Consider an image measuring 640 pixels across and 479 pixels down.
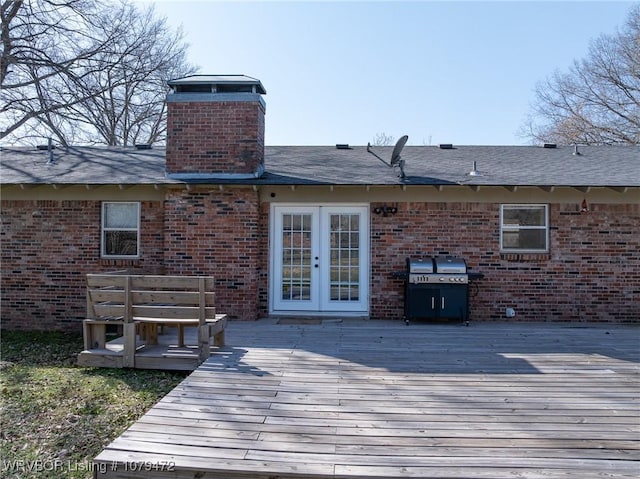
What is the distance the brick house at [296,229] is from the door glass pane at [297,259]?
0.07 feet

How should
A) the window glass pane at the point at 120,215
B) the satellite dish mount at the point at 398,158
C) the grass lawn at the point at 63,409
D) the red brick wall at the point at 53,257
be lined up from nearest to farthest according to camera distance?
the grass lawn at the point at 63,409 → the satellite dish mount at the point at 398,158 → the red brick wall at the point at 53,257 → the window glass pane at the point at 120,215

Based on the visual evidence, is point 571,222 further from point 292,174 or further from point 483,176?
point 292,174

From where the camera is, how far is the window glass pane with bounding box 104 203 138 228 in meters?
9.46

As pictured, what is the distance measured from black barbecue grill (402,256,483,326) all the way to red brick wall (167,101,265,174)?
3783 millimetres

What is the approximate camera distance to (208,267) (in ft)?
29.3

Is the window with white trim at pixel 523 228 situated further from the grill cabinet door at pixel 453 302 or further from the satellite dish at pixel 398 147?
the satellite dish at pixel 398 147

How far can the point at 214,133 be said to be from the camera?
30.1 feet

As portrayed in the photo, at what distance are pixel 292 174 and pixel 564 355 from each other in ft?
18.7

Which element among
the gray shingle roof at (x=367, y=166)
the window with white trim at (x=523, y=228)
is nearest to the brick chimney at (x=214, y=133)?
the gray shingle roof at (x=367, y=166)

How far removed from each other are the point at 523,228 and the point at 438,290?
7.36ft

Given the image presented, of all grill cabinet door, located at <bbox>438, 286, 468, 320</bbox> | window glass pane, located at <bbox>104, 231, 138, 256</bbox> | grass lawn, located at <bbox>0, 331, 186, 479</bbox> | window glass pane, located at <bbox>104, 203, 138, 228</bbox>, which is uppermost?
window glass pane, located at <bbox>104, 203, 138, 228</bbox>

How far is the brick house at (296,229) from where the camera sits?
8930 mm

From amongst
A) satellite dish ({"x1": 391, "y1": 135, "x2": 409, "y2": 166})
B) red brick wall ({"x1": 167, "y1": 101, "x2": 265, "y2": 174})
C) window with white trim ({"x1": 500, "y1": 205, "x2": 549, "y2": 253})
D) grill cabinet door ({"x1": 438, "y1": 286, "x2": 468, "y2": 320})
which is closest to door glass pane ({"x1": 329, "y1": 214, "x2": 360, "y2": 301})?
grill cabinet door ({"x1": 438, "y1": 286, "x2": 468, "y2": 320})

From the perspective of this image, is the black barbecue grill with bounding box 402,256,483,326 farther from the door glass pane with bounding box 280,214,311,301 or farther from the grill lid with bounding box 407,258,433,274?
the door glass pane with bounding box 280,214,311,301
